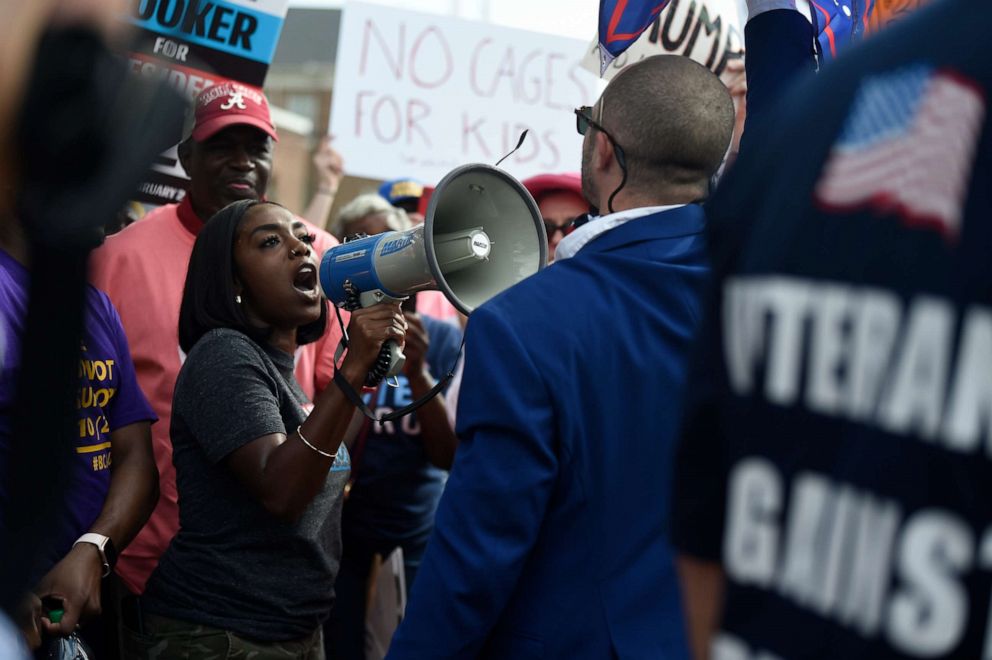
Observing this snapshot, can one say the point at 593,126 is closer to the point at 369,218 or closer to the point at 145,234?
the point at 145,234

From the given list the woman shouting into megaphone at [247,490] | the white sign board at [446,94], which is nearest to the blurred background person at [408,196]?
the white sign board at [446,94]

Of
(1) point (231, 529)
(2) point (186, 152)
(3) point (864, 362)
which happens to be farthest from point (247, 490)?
(3) point (864, 362)

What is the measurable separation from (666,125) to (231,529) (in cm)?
135

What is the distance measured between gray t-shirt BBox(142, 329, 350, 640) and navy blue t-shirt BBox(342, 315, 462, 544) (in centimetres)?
120

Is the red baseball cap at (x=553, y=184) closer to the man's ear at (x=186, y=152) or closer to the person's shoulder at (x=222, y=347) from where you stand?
the man's ear at (x=186, y=152)

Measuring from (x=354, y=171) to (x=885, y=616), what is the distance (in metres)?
4.85

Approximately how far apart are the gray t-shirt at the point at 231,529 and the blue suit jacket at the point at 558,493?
0.79 metres

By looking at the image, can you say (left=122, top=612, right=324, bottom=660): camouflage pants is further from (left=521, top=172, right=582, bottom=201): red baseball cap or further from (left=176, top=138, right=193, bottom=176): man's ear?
(left=521, top=172, right=582, bottom=201): red baseball cap

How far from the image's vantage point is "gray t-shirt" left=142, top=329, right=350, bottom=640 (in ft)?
9.23

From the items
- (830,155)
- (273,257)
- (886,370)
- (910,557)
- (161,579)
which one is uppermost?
(830,155)

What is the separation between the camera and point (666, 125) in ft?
7.64

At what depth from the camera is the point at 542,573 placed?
2123 mm

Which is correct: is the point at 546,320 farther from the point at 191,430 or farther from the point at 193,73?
the point at 193,73

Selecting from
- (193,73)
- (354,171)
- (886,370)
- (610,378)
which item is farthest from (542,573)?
(354,171)
